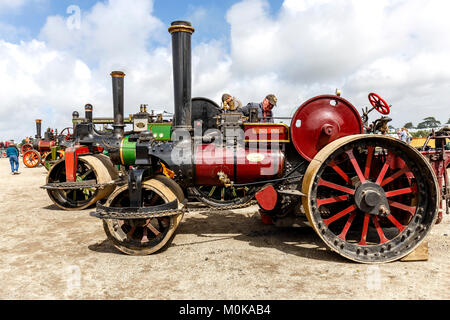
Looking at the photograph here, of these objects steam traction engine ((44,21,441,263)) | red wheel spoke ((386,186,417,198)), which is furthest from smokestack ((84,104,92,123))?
red wheel spoke ((386,186,417,198))

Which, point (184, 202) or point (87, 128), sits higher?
point (87, 128)

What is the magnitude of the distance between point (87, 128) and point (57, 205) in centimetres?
191

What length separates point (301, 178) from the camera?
4230 mm

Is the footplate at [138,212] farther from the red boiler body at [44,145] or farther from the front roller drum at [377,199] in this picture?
the red boiler body at [44,145]

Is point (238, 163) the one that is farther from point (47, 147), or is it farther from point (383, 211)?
point (47, 147)

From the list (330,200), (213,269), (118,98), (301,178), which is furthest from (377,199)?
(118,98)

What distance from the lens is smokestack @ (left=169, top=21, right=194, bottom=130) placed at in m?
4.62

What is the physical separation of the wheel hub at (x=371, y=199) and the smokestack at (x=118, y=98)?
588cm

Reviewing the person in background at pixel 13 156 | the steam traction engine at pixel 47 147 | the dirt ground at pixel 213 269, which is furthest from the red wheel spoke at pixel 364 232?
the person in background at pixel 13 156

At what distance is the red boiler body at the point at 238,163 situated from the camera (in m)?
4.18

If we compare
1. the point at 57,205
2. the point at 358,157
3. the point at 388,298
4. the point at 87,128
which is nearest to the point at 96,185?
the point at 57,205

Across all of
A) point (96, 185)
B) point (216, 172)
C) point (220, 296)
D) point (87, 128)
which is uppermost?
point (87, 128)

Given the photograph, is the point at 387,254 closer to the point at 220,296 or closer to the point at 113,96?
the point at 220,296

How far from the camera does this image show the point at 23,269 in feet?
11.1
